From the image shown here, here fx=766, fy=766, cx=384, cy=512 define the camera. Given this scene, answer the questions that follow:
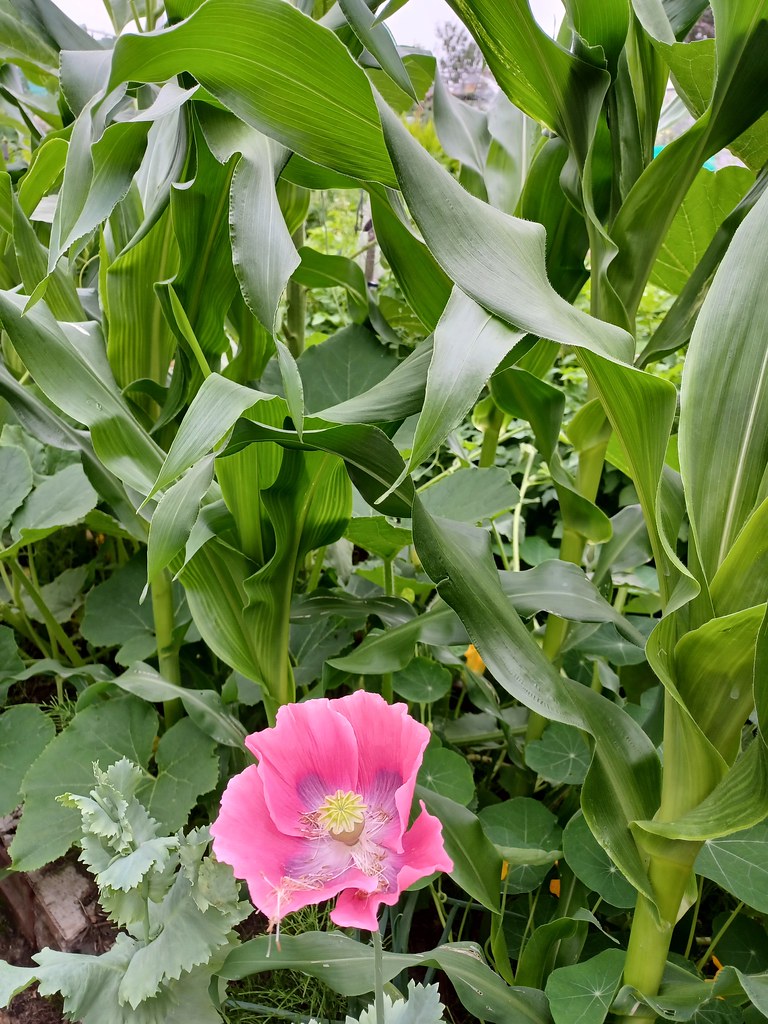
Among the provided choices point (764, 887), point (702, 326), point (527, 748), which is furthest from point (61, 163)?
point (764, 887)

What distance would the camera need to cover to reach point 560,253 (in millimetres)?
802

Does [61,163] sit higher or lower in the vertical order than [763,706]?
higher

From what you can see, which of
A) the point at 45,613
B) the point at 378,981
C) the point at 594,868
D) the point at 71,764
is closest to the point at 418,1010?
the point at 378,981

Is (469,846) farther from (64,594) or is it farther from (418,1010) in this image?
(64,594)

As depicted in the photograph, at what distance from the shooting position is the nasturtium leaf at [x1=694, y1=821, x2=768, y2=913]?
63 cm

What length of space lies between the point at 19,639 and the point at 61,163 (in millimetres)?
775

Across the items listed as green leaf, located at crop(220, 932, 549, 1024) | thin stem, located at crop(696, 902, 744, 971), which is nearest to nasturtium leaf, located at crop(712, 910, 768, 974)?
thin stem, located at crop(696, 902, 744, 971)

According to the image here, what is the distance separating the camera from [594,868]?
0.68 m

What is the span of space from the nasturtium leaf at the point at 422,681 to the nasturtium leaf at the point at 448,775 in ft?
0.22

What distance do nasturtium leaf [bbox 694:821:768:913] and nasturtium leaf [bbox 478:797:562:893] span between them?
141 mm

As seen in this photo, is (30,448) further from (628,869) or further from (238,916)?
(628,869)

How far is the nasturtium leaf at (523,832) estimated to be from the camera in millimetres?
729

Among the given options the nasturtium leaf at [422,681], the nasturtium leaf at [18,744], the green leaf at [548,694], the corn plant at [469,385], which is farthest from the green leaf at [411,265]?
the nasturtium leaf at [18,744]

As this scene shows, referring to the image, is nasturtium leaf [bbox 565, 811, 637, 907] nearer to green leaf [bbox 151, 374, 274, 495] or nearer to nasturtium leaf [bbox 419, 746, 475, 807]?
nasturtium leaf [bbox 419, 746, 475, 807]
